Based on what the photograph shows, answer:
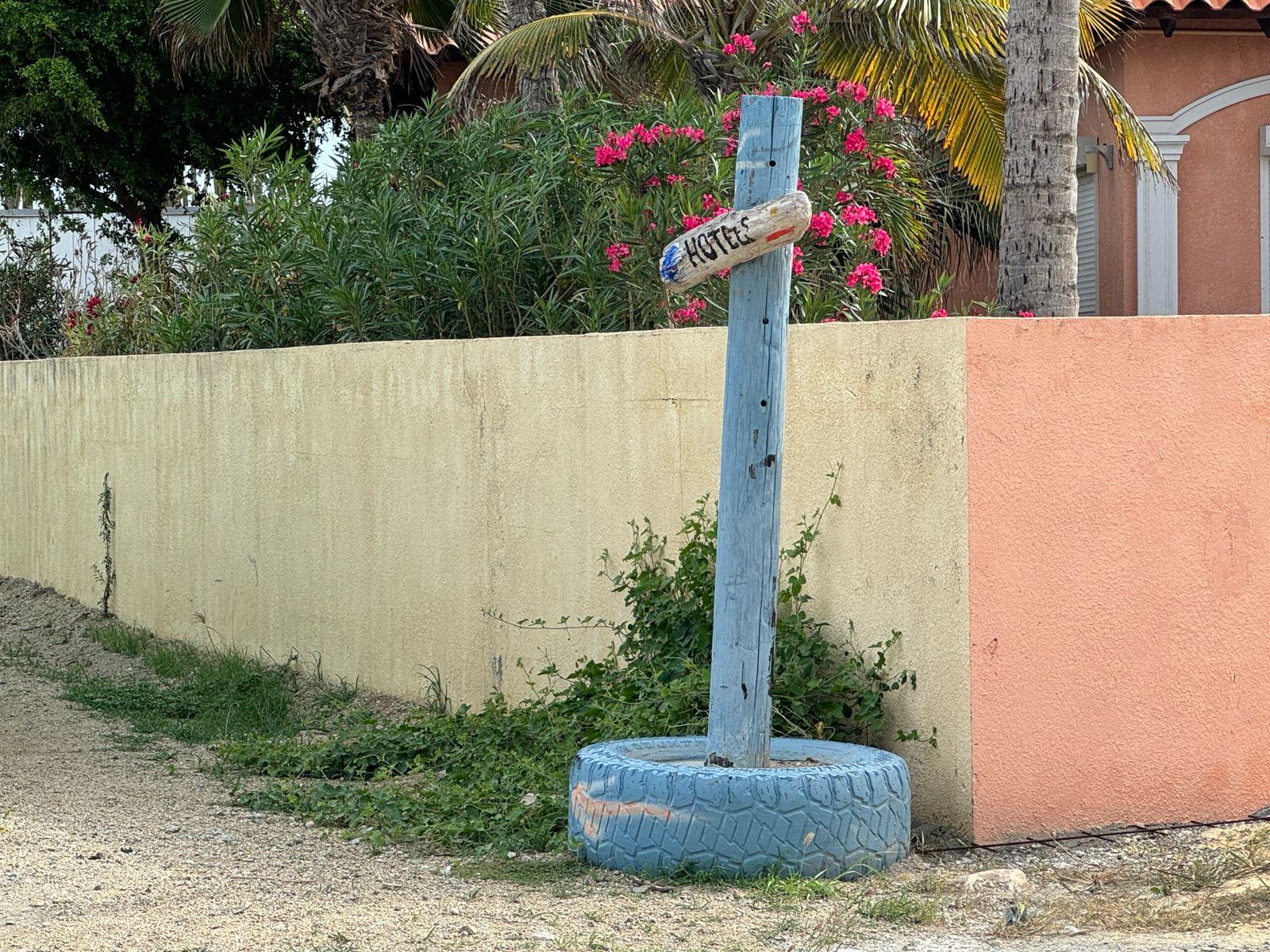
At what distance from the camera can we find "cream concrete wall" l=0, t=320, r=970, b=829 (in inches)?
199

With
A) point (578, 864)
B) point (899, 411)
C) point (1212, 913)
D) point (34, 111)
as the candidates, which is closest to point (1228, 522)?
point (899, 411)

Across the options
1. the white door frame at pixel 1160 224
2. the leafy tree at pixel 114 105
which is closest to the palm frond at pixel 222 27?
the leafy tree at pixel 114 105

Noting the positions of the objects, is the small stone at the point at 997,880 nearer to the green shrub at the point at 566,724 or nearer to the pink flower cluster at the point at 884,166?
the green shrub at the point at 566,724

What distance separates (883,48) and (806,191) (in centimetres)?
328

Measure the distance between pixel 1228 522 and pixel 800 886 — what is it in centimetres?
201

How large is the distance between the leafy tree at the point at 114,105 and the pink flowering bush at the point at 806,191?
13.2 m

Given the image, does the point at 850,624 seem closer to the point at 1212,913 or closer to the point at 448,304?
the point at 1212,913

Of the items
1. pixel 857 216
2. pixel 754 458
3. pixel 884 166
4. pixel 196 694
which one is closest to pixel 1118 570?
pixel 754 458

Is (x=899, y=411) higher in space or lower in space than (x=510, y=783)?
higher

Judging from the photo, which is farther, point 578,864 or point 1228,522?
point 1228,522

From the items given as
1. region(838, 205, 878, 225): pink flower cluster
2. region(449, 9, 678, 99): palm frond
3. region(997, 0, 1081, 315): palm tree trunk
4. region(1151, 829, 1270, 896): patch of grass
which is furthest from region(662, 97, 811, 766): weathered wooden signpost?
region(449, 9, 678, 99): palm frond

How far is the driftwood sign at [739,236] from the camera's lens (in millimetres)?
4656

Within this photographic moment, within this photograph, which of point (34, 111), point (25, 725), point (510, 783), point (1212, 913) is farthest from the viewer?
point (34, 111)

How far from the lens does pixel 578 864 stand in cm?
477
